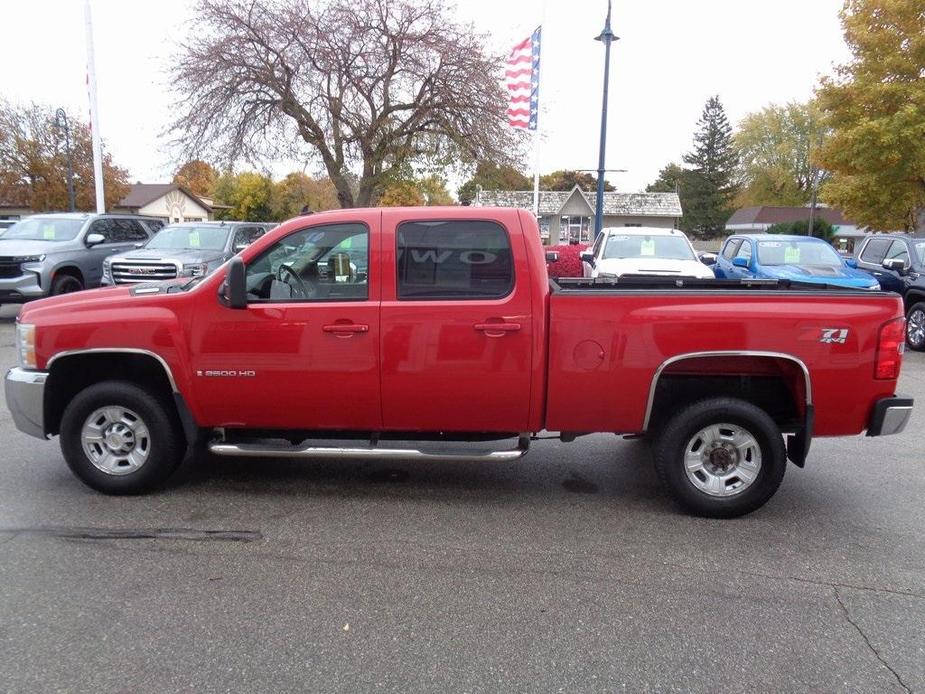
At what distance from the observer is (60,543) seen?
425 centimetres

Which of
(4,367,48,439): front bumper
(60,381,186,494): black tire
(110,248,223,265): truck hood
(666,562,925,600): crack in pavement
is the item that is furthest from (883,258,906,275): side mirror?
(4,367,48,439): front bumper

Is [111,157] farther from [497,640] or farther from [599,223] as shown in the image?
[497,640]

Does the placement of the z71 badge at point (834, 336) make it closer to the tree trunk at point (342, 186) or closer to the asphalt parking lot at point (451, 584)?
the asphalt parking lot at point (451, 584)

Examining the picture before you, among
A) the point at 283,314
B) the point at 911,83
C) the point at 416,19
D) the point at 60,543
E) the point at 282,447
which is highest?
the point at 416,19

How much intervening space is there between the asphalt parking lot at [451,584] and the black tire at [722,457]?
139 mm

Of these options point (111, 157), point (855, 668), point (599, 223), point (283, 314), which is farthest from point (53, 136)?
point (855, 668)

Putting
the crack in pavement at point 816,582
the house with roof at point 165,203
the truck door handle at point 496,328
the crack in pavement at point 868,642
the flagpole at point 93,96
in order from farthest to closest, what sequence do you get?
the house with roof at point 165,203
the flagpole at point 93,96
the truck door handle at point 496,328
the crack in pavement at point 816,582
the crack in pavement at point 868,642

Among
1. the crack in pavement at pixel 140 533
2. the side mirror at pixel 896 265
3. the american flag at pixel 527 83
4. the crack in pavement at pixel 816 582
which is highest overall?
the american flag at pixel 527 83

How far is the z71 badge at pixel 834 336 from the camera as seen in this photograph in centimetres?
439

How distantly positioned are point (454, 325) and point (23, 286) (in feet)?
37.8

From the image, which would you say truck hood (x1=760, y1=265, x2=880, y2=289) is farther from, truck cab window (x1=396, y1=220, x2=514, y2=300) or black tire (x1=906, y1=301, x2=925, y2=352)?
truck cab window (x1=396, y1=220, x2=514, y2=300)

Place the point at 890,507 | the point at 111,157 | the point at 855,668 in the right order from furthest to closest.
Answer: the point at 111,157, the point at 890,507, the point at 855,668

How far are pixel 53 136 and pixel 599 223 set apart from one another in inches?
1478

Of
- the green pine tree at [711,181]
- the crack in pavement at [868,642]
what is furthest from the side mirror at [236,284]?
the green pine tree at [711,181]
